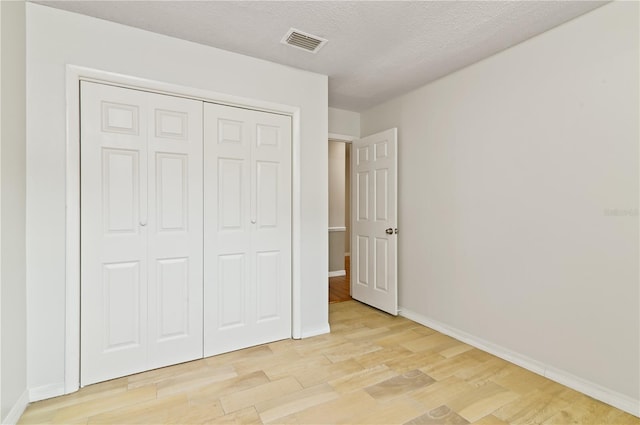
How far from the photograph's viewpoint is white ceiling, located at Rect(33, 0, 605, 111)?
191 cm

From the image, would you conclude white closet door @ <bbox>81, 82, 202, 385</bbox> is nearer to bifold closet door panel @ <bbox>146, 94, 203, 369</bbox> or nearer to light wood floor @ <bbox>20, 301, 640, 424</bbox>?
bifold closet door panel @ <bbox>146, 94, 203, 369</bbox>

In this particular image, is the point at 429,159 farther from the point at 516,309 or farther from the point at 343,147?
the point at 343,147

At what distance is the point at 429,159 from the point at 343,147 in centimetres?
310

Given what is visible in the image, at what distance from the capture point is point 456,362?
238cm

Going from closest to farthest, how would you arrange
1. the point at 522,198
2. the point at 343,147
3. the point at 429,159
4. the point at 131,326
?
the point at 131,326
the point at 522,198
the point at 429,159
the point at 343,147

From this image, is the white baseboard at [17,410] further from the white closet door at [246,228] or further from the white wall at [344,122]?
the white wall at [344,122]

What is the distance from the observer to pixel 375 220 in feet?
11.9

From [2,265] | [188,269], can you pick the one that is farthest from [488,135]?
[2,265]

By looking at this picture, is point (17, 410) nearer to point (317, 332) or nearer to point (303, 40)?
point (317, 332)

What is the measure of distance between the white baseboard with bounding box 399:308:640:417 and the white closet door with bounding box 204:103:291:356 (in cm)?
158

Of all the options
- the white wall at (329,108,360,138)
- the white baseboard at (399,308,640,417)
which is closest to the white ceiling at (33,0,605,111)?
→ the white wall at (329,108,360,138)

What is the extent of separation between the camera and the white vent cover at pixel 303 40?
223 cm

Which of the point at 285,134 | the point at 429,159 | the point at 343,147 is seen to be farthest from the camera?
the point at 343,147

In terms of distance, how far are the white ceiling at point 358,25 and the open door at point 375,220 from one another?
1.01 metres
